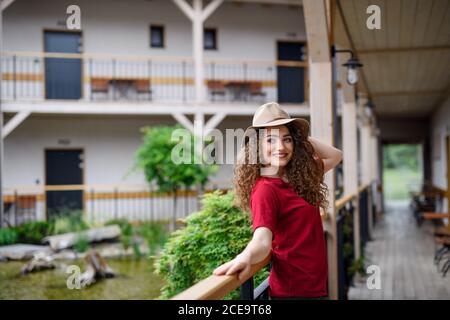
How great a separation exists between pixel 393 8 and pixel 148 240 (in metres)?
6.32

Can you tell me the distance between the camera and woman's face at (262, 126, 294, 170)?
6.64 ft

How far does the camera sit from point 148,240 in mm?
9719

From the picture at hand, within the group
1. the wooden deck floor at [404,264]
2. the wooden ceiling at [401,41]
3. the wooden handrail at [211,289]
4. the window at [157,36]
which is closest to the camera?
the wooden handrail at [211,289]

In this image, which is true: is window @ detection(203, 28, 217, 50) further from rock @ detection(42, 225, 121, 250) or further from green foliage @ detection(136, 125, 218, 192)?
rock @ detection(42, 225, 121, 250)

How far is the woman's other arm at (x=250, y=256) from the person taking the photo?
1729mm

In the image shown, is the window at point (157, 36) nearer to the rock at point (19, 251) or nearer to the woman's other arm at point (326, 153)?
the rock at point (19, 251)

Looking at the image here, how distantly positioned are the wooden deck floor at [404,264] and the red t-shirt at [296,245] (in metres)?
2.70

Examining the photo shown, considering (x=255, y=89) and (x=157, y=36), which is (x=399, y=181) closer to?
(x=255, y=89)

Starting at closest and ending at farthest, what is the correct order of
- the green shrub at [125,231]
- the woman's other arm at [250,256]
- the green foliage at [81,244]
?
the woman's other arm at [250,256] < the green shrub at [125,231] < the green foliage at [81,244]

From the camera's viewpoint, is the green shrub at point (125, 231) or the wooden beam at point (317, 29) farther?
the green shrub at point (125, 231)

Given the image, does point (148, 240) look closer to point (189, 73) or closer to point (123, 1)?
point (189, 73)

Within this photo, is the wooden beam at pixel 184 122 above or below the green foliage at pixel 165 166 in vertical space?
above

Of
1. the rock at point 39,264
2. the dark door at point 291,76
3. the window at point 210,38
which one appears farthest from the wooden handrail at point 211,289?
the window at point 210,38
